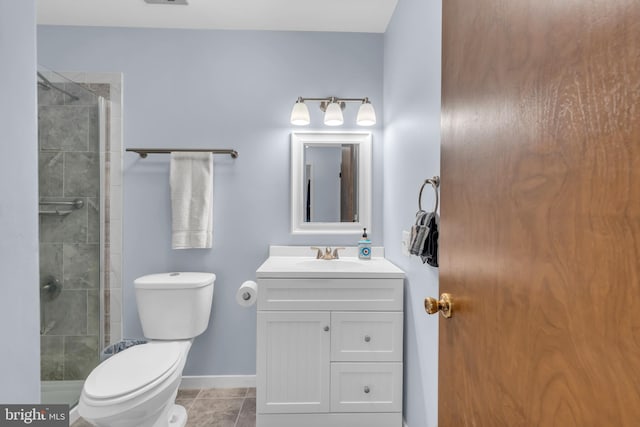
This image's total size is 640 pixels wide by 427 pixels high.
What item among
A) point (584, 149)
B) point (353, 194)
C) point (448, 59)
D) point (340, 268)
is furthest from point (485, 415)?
point (353, 194)

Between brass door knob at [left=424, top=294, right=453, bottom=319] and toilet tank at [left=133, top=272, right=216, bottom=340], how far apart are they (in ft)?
4.84

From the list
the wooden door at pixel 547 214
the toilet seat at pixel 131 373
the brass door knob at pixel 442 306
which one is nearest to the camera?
the wooden door at pixel 547 214

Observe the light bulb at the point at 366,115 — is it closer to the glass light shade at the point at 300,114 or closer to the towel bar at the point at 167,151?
the glass light shade at the point at 300,114

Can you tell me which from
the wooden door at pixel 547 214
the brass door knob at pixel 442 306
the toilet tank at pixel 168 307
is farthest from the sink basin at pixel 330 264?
the wooden door at pixel 547 214

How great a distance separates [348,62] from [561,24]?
1856 mm

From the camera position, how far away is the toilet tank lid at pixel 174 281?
1828 mm

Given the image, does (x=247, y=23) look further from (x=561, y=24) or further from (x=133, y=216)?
(x=561, y=24)

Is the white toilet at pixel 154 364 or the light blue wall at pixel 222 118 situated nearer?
the white toilet at pixel 154 364

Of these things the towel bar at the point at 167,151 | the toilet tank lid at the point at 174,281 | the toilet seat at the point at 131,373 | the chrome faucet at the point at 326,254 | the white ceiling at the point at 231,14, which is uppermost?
the white ceiling at the point at 231,14

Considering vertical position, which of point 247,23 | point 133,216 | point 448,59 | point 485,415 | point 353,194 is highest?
point 247,23

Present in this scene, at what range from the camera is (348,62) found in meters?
2.12

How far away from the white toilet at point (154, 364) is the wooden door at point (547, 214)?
1.21 m

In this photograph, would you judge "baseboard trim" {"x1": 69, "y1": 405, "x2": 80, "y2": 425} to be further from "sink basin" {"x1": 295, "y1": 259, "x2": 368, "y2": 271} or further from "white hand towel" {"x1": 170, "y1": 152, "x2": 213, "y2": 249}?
"sink basin" {"x1": 295, "y1": 259, "x2": 368, "y2": 271}

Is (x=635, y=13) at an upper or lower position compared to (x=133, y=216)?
upper
